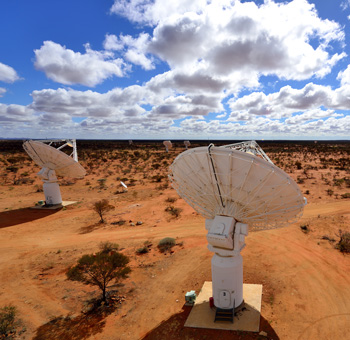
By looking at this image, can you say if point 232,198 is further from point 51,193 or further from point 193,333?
point 51,193

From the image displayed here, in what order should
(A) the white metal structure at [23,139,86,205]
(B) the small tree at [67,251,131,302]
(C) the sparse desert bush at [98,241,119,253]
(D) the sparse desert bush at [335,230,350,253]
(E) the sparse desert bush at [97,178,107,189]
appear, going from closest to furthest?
(B) the small tree at [67,251,131,302], (D) the sparse desert bush at [335,230,350,253], (C) the sparse desert bush at [98,241,119,253], (A) the white metal structure at [23,139,86,205], (E) the sparse desert bush at [97,178,107,189]

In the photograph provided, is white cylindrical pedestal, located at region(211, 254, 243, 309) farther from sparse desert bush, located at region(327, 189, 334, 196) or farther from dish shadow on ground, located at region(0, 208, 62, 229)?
sparse desert bush, located at region(327, 189, 334, 196)

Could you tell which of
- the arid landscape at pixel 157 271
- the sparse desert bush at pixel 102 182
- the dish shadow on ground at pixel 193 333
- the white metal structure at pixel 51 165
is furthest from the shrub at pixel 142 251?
the sparse desert bush at pixel 102 182

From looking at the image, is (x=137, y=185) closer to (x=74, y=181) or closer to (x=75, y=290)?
(x=74, y=181)

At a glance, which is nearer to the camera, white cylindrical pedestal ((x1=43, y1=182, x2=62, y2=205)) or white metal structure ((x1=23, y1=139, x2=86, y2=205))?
white metal structure ((x1=23, y1=139, x2=86, y2=205))

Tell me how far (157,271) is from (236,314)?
231 inches

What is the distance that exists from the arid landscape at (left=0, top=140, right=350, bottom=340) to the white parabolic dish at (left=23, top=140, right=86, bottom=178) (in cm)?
454

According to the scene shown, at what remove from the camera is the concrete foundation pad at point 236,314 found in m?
10.1

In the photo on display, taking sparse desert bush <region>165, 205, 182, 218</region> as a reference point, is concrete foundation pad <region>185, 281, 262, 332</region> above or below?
below

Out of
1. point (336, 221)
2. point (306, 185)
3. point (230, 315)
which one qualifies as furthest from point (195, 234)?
point (306, 185)

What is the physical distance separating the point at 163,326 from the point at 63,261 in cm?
959

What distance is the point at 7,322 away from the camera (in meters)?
10.6

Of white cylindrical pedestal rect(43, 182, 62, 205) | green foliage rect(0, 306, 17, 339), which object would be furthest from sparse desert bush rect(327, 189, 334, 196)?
white cylindrical pedestal rect(43, 182, 62, 205)

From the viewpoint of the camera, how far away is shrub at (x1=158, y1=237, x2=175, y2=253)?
17938 millimetres
